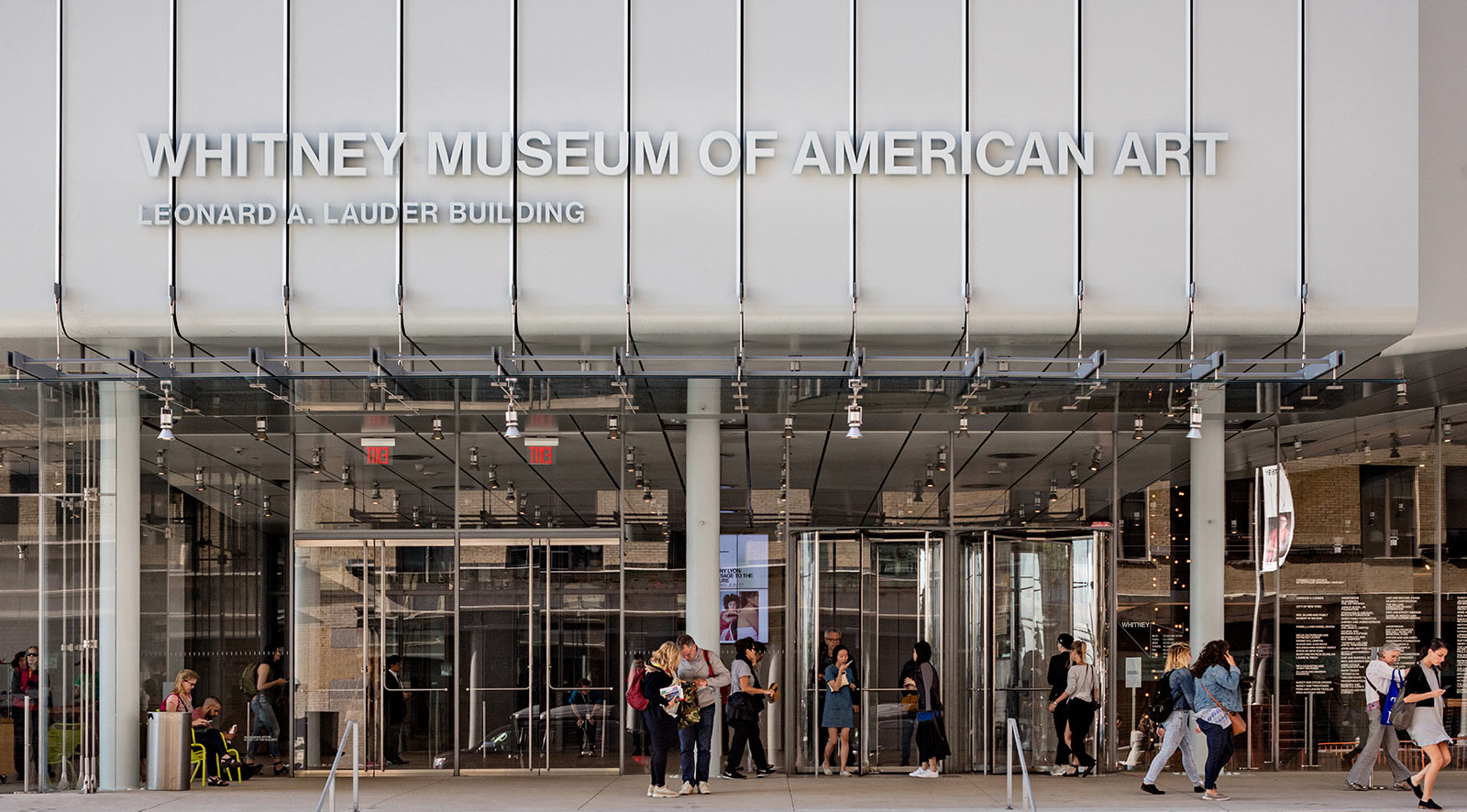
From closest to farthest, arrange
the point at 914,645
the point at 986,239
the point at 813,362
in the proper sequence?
the point at 986,239 < the point at 813,362 < the point at 914,645

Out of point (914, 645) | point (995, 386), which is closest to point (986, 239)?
point (995, 386)

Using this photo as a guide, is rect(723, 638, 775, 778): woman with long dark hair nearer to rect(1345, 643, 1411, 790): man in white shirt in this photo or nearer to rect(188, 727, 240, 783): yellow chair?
rect(188, 727, 240, 783): yellow chair

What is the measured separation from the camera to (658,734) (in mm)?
14164

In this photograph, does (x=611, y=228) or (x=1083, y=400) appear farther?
(x=1083, y=400)

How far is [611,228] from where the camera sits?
46.1 feet

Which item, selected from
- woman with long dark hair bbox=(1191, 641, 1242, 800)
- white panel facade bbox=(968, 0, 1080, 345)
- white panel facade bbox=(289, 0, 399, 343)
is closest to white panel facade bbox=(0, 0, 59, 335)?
white panel facade bbox=(289, 0, 399, 343)

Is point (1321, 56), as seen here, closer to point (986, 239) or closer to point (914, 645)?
point (986, 239)

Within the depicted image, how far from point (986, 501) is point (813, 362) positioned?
3400mm

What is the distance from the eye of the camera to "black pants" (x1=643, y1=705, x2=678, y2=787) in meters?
14.1

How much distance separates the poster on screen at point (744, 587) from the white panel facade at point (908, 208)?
4113mm

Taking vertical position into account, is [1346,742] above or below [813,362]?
below

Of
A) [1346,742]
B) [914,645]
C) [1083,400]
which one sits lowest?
[1346,742]

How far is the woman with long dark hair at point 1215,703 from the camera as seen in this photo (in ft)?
46.0

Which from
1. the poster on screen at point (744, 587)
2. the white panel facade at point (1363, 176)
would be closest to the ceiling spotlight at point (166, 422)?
the poster on screen at point (744, 587)
